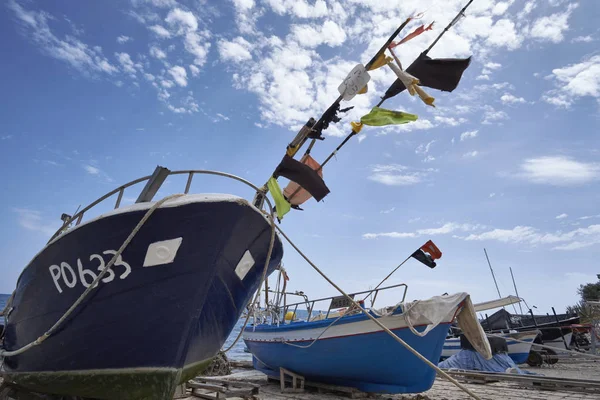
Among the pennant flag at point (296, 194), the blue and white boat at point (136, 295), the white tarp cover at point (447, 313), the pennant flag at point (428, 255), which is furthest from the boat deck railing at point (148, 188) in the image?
the pennant flag at point (428, 255)

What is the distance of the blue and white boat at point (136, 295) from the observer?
4055 mm

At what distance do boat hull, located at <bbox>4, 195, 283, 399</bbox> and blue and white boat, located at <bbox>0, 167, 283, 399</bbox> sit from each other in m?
0.01

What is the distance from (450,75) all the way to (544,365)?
18638 mm

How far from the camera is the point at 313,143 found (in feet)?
20.7

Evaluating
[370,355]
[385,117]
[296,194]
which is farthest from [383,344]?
[385,117]

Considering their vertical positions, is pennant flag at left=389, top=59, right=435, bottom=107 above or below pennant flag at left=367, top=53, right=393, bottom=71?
below

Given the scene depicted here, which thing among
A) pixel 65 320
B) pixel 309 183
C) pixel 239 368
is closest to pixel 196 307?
pixel 65 320

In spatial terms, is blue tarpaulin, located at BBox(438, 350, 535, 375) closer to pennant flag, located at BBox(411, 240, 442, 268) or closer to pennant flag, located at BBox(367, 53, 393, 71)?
pennant flag, located at BBox(411, 240, 442, 268)

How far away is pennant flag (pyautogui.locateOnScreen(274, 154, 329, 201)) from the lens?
5.27m

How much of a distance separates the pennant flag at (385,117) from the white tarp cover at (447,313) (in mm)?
3717

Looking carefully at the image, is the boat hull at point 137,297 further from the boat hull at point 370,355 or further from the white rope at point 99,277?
the boat hull at point 370,355

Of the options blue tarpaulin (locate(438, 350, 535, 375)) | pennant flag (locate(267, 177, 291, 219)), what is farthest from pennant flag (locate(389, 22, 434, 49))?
blue tarpaulin (locate(438, 350, 535, 375))

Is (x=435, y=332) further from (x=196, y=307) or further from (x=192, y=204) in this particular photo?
(x=192, y=204)

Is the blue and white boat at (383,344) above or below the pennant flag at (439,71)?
below
